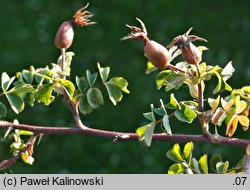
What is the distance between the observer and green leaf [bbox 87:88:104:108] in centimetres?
120

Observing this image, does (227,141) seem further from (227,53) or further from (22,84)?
(227,53)

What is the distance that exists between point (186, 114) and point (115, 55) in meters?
2.52

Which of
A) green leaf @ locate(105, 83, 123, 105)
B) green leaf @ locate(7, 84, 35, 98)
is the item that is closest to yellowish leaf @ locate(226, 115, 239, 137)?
green leaf @ locate(105, 83, 123, 105)

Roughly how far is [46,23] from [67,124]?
0.74m

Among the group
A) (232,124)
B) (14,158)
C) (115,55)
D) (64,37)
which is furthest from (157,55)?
(115,55)

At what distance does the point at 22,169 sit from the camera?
2900mm

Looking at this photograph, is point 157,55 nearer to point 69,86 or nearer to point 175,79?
point 175,79

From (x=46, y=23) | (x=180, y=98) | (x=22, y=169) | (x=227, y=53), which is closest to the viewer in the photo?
(x=22, y=169)

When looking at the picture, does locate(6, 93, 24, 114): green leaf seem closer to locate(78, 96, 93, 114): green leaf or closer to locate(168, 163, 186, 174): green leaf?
locate(78, 96, 93, 114): green leaf

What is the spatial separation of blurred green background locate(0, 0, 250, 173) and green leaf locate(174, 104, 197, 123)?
1.76 meters
